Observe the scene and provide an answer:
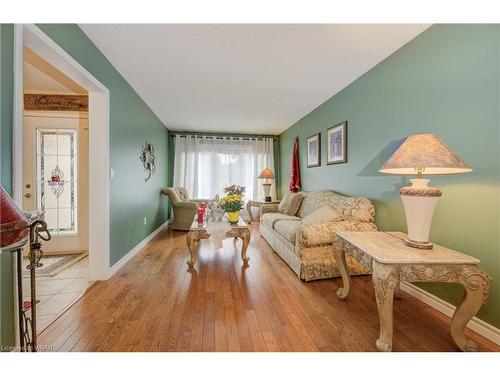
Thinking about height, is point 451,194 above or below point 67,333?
above

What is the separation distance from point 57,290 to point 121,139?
177 centimetres

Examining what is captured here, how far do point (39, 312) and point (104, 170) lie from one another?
4.42ft

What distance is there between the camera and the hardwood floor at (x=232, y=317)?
4.55ft

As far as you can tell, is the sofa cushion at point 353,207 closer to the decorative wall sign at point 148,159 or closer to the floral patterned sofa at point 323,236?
the floral patterned sofa at point 323,236

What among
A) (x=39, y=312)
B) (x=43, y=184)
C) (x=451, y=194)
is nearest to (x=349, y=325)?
(x=451, y=194)

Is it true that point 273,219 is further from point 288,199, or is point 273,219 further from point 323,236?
point 323,236

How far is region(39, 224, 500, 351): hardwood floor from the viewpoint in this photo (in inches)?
54.6

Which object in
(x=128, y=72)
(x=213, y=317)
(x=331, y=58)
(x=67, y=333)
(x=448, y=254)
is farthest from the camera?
(x=128, y=72)

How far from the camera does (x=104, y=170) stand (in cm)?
229

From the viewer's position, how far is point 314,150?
3.98 meters

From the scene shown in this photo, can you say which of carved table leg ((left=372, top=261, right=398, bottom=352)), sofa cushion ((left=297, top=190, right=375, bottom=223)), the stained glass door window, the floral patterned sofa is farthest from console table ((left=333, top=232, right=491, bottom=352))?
the stained glass door window

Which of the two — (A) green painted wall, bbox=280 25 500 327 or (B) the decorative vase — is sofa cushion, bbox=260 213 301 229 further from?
(A) green painted wall, bbox=280 25 500 327
